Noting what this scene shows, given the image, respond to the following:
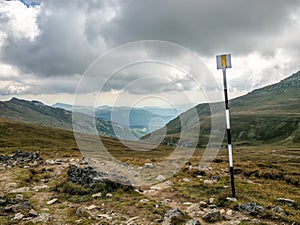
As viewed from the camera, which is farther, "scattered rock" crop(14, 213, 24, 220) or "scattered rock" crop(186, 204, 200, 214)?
"scattered rock" crop(186, 204, 200, 214)

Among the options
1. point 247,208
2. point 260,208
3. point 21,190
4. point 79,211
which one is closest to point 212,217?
point 247,208

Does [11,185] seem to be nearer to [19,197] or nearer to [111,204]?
[19,197]

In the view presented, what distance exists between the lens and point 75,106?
18.2m

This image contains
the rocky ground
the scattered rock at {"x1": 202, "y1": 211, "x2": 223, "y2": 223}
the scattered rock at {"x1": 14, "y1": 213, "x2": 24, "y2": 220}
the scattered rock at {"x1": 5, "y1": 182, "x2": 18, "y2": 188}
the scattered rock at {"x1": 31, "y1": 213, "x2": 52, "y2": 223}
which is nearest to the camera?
the scattered rock at {"x1": 202, "y1": 211, "x2": 223, "y2": 223}

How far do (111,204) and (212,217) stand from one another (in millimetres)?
5301

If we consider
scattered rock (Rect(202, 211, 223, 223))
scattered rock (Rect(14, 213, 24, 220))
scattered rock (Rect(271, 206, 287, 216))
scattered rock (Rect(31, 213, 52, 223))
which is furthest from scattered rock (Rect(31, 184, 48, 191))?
scattered rock (Rect(271, 206, 287, 216))

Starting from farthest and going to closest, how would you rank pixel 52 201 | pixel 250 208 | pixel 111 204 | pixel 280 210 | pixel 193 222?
pixel 52 201
pixel 111 204
pixel 280 210
pixel 250 208
pixel 193 222

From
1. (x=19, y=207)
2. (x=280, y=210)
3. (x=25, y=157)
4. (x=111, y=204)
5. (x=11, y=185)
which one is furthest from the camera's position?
(x=25, y=157)

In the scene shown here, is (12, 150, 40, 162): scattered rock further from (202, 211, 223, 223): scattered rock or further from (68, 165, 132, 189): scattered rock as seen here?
(202, 211, 223, 223): scattered rock

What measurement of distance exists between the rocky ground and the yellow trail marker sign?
6953 millimetres

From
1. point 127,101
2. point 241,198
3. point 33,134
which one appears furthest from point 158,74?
point 33,134

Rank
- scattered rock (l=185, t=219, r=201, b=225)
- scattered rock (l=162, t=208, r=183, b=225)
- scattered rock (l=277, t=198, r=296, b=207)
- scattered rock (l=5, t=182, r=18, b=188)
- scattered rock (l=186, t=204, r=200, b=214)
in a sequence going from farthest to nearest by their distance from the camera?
scattered rock (l=5, t=182, r=18, b=188) < scattered rock (l=277, t=198, r=296, b=207) < scattered rock (l=186, t=204, r=200, b=214) < scattered rock (l=162, t=208, r=183, b=225) < scattered rock (l=185, t=219, r=201, b=225)

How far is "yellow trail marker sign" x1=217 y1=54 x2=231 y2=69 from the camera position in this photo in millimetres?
15094

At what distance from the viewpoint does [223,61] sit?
1520 centimetres
